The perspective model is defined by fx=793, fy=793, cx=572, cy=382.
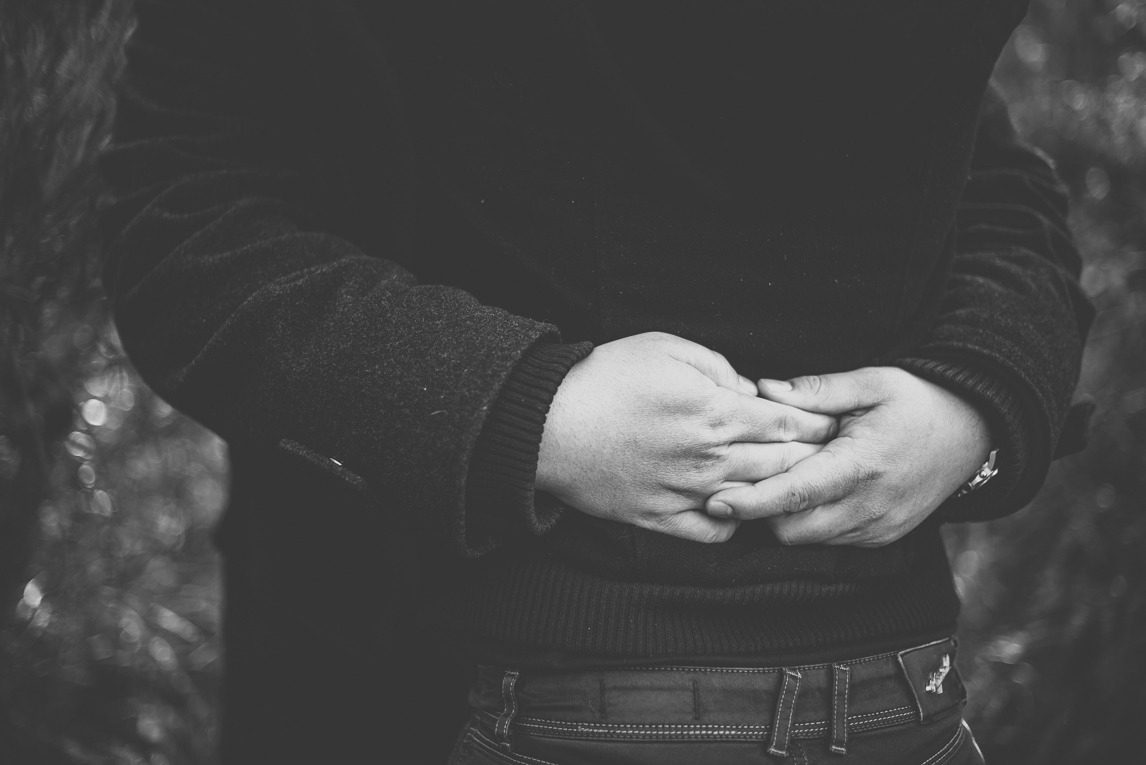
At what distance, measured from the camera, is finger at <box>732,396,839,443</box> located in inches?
32.9

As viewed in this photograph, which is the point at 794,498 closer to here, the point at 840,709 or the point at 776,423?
the point at 776,423

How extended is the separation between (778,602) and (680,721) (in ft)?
0.54

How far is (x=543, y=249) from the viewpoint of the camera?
90 cm

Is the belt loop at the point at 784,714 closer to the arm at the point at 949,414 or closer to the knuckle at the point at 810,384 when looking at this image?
the arm at the point at 949,414

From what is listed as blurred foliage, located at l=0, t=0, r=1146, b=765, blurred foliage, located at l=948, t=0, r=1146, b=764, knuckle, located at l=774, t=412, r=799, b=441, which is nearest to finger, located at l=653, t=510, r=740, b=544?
knuckle, located at l=774, t=412, r=799, b=441

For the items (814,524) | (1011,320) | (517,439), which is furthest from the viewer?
(1011,320)

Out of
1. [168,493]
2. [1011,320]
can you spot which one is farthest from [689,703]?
[168,493]

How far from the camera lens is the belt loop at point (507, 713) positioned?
849 millimetres

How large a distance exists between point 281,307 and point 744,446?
1.68ft

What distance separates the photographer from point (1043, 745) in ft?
6.99

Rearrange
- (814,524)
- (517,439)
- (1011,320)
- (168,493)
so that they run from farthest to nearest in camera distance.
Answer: (168,493), (1011,320), (814,524), (517,439)

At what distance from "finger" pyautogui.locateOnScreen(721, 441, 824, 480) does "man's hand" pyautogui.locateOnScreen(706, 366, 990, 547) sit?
0.5 inches

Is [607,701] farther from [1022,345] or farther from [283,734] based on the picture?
[1022,345]

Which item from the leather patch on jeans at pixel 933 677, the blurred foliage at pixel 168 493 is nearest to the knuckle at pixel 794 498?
the leather patch on jeans at pixel 933 677
